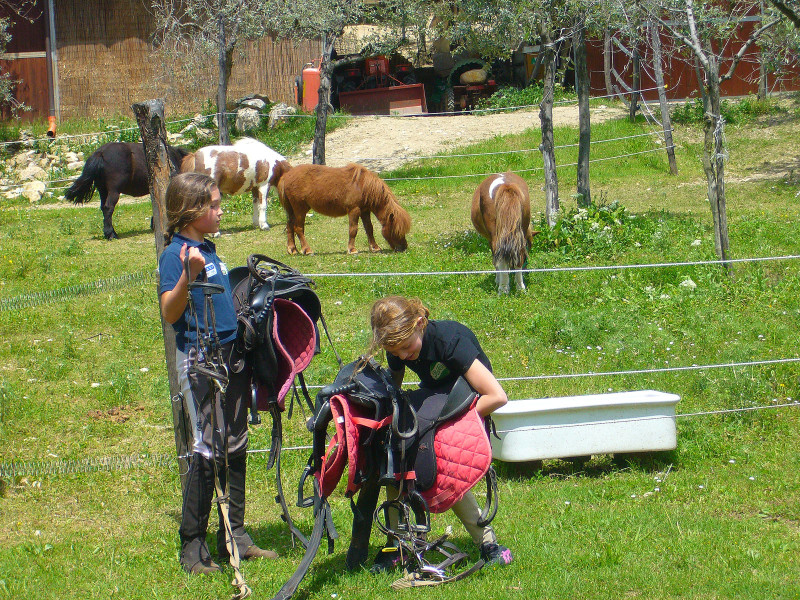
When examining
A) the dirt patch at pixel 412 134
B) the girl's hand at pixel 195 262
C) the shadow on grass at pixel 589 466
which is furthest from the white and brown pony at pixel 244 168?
the girl's hand at pixel 195 262

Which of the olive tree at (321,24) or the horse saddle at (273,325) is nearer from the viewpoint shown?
the horse saddle at (273,325)

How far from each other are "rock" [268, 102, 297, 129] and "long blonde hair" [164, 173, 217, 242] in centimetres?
1660

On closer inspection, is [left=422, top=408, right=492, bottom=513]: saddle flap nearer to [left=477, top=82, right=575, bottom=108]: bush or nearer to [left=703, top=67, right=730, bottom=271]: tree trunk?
[left=703, top=67, right=730, bottom=271]: tree trunk

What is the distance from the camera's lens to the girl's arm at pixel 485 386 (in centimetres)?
371

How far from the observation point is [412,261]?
1031 cm

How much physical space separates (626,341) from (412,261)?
3.71 metres

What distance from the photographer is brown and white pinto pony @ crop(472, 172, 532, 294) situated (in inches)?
351

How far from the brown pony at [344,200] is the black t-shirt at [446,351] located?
26.0 feet

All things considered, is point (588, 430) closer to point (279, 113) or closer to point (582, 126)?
point (582, 126)

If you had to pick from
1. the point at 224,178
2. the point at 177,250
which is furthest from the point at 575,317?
the point at 224,178

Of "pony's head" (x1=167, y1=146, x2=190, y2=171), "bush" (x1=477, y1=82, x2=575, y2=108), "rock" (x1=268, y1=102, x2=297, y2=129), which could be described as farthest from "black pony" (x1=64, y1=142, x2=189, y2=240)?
"bush" (x1=477, y1=82, x2=575, y2=108)

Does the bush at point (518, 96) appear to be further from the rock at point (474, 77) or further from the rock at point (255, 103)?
the rock at point (255, 103)

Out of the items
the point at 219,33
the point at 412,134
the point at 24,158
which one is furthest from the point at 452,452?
the point at 24,158

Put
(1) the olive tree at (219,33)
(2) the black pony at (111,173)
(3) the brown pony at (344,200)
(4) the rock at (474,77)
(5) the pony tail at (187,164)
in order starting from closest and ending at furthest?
(3) the brown pony at (344,200), (5) the pony tail at (187,164), (2) the black pony at (111,173), (1) the olive tree at (219,33), (4) the rock at (474,77)
